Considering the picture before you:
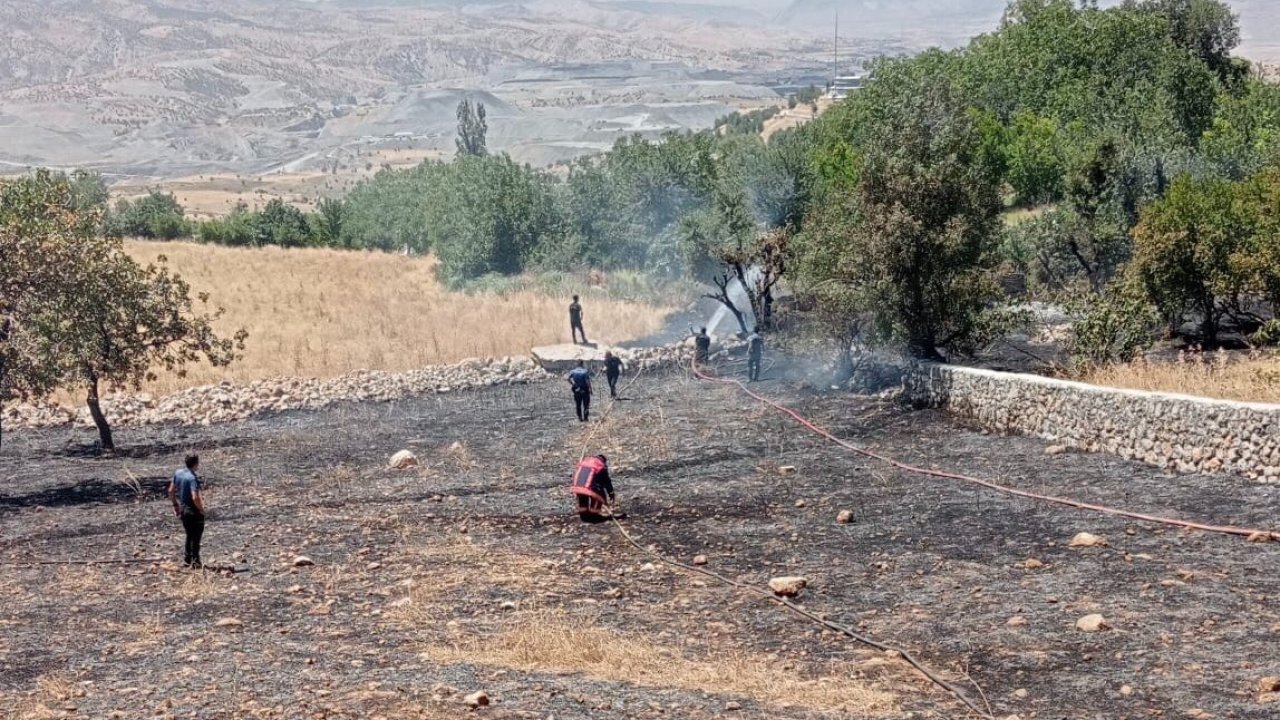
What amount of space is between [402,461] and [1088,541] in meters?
13.0

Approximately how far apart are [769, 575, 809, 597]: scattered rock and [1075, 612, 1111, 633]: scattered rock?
124 inches

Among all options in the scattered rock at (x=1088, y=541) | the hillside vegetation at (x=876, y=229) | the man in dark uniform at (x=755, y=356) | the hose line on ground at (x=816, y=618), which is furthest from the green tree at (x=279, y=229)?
the scattered rock at (x=1088, y=541)

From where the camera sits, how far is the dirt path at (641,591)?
12.0m

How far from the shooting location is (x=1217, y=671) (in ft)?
38.4

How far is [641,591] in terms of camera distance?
15.6 m

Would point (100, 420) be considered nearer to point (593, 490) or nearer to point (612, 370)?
point (612, 370)

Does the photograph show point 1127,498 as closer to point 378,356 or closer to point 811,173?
point 378,356

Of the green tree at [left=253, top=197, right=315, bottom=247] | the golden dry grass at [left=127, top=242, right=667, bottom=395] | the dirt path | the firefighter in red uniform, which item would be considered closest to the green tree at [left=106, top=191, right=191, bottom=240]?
the green tree at [left=253, top=197, right=315, bottom=247]

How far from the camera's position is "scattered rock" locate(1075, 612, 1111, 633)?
13031 mm

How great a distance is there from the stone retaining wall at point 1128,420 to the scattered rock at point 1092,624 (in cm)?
562

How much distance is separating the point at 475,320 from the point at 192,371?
1016cm

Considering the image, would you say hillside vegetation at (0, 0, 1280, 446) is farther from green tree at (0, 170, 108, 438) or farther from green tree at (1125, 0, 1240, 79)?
green tree at (1125, 0, 1240, 79)

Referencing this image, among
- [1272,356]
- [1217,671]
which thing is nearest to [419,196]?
[1272,356]

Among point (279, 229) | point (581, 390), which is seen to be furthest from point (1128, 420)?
point (279, 229)
